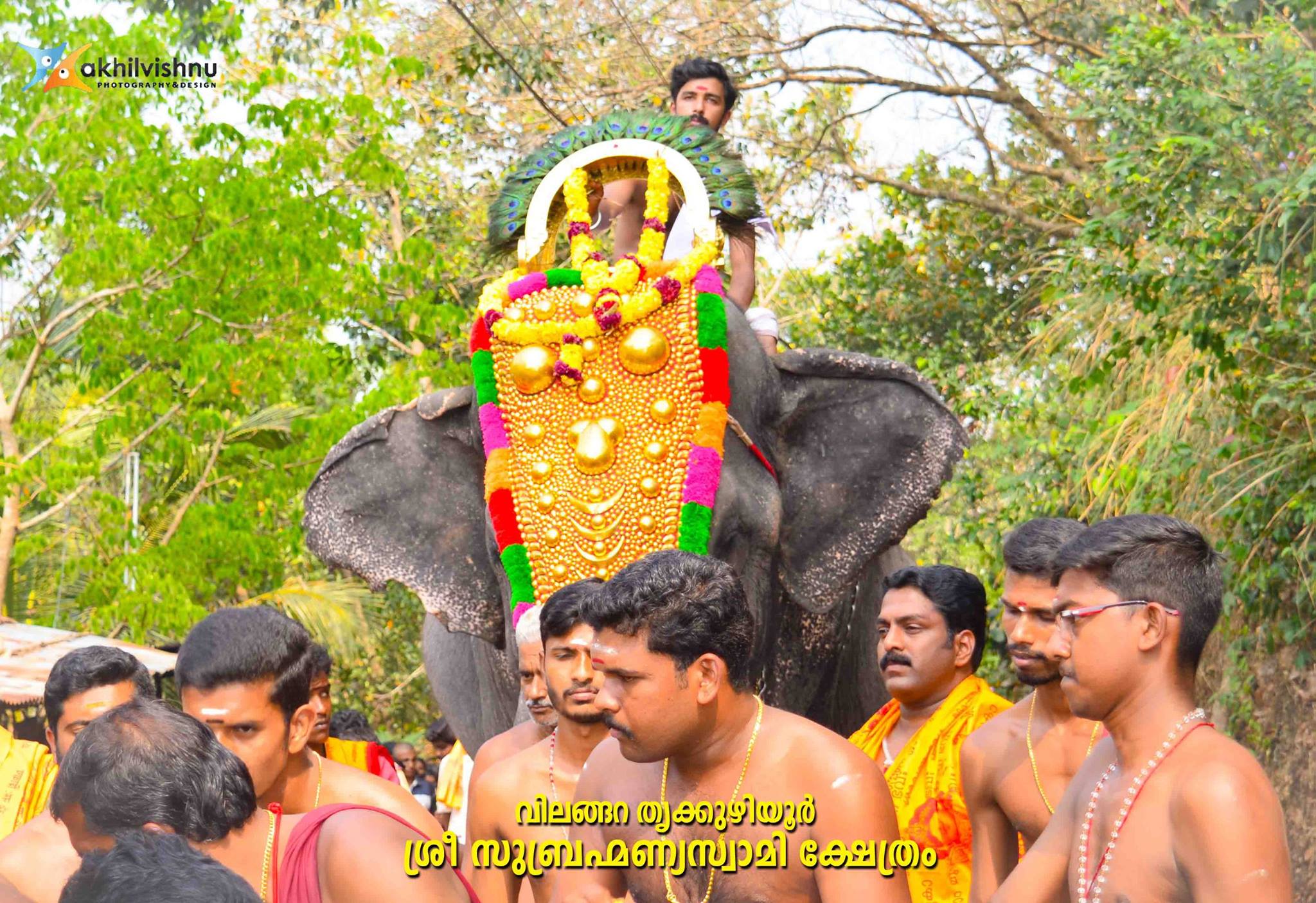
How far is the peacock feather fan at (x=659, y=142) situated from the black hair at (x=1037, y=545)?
171cm

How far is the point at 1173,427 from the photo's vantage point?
8531 millimetres

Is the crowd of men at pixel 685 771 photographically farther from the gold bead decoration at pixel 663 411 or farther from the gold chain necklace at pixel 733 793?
the gold bead decoration at pixel 663 411

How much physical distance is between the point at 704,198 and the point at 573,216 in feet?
1.24

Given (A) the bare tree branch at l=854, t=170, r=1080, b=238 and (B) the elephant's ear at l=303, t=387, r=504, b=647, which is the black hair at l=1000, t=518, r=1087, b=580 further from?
(A) the bare tree branch at l=854, t=170, r=1080, b=238

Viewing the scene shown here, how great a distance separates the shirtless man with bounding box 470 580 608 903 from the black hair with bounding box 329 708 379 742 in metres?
3.65

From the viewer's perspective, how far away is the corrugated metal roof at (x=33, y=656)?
8719mm

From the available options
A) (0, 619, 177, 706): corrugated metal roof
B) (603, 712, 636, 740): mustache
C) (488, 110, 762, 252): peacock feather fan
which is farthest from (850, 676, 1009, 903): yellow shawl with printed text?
(0, 619, 177, 706): corrugated metal roof

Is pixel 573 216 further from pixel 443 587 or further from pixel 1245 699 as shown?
pixel 1245 699

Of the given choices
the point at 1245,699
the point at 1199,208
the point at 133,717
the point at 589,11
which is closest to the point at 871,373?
the point at 1199,208

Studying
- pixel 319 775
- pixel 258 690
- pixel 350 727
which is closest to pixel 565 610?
pixel 319 775

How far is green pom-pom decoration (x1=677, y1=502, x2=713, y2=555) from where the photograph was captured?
476cm

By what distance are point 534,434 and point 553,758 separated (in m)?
1.11

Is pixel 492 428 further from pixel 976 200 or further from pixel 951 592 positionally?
pixel 976 200

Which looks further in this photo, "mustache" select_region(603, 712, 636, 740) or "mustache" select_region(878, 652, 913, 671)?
"mustache" select_region(878, 652, 913, 671)
